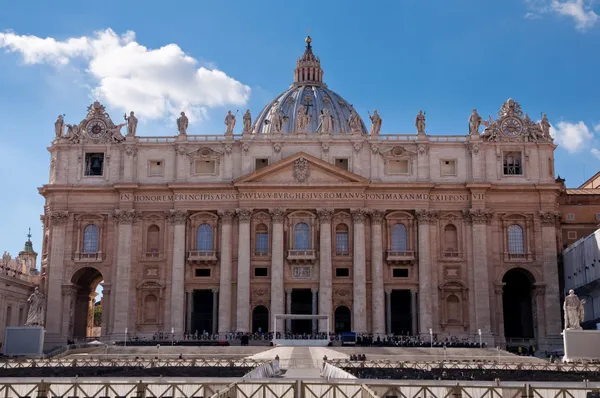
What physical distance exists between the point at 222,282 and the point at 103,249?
12.0 meters

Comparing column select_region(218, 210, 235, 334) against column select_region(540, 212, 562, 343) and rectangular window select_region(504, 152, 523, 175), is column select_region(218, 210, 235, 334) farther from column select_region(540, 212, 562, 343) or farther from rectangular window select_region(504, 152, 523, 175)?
column select_region(540, 212, 562, 343)

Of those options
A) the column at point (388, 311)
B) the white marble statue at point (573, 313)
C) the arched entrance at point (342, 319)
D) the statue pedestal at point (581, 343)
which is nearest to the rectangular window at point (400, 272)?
the column at point (388, 311)

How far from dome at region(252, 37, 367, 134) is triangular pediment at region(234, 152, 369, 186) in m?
40.3

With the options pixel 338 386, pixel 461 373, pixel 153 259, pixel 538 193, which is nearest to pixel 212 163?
pixel 153 259

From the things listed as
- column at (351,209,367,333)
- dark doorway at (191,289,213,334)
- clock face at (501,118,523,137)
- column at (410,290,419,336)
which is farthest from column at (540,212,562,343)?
dark doorway at (191,289,213,334)

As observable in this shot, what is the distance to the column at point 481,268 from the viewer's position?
252ft

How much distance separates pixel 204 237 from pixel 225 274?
445cm

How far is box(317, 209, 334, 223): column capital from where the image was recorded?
78.5 metres

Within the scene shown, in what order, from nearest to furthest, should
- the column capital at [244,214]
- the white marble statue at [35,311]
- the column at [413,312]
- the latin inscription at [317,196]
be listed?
1. the white marble statue at [35,311]
2. the column at [413,312]
3. the column capital at [244,214]
4. the latin inscription at [317,196]

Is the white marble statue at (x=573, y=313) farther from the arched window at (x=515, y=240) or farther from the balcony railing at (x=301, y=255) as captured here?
the balcony railing at (x=301, y=255)

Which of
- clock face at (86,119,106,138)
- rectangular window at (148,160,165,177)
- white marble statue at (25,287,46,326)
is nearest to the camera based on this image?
white marble statue at (25,287,46,326)

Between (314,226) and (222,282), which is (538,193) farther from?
(222,282)

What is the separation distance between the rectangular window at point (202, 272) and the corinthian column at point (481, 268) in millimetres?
24570

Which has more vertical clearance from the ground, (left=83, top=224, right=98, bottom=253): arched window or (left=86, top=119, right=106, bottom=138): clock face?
(left=86, top=119, right=106, bottom=138): clock face
